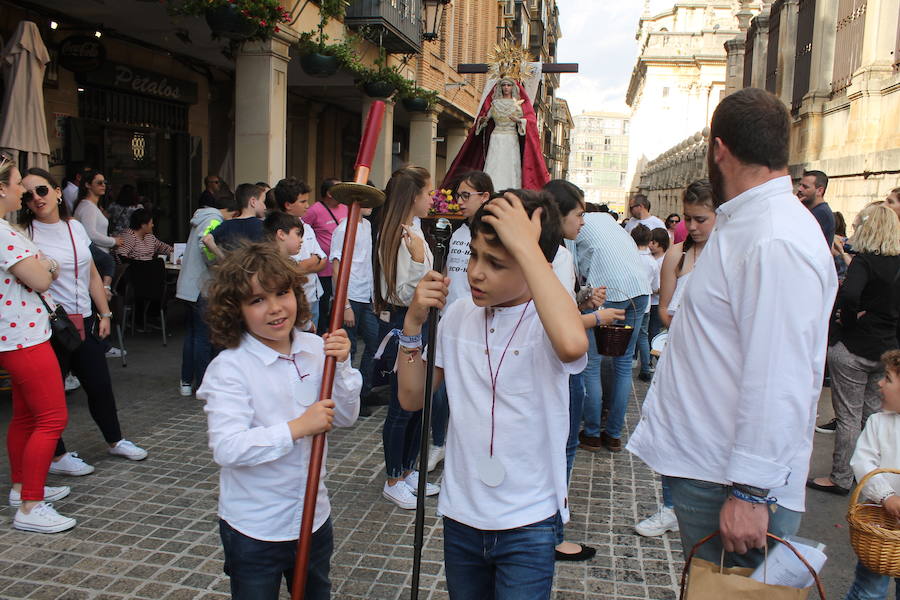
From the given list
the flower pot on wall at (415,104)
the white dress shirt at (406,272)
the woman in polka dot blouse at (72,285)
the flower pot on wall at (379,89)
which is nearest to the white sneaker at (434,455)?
the white dress shirt at (406,272)

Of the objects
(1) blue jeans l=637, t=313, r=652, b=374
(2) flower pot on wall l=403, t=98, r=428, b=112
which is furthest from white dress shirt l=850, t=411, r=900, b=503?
(2) flower pot on wall l=403, t=98, r=428, b=112

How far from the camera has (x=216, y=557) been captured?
411 centimetres

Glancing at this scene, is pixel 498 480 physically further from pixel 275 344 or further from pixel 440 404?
pixel 440 404

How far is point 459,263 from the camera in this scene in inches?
202

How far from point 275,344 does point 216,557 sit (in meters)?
1.99

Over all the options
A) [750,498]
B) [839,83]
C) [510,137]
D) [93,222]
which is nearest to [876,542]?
[750,498]

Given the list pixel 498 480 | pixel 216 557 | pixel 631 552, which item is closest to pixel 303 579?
pixel 498 480

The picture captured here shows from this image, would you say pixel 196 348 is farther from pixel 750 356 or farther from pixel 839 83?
pixel 839 83

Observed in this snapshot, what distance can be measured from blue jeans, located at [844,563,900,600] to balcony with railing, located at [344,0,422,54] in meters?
11.9

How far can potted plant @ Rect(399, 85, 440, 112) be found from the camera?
16.2 metres

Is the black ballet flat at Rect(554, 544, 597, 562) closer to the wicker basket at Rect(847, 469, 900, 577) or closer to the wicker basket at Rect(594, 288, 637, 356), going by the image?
the wicker basket at Rect(594, 288, 637, 356)

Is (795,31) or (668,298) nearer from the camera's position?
(668,298)

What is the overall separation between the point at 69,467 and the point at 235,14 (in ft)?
20.0

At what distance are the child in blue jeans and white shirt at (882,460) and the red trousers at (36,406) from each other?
4202mm
